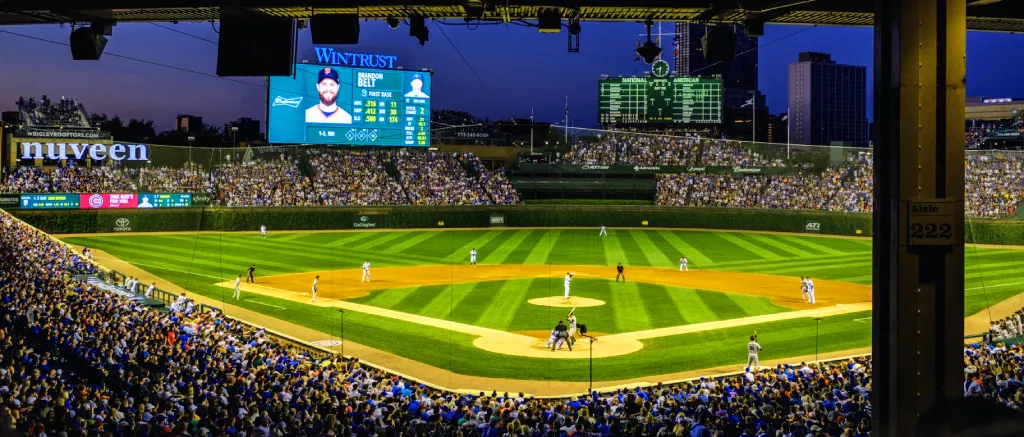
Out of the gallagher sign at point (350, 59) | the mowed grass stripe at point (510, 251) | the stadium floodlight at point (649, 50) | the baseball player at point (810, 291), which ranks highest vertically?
the gallagher sign at point (350, 59)

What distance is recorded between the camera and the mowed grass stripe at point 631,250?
141 feet

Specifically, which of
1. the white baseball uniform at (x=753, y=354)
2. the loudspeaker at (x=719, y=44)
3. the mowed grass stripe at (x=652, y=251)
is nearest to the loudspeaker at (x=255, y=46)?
the loudspeaker at (x=719, y=44)

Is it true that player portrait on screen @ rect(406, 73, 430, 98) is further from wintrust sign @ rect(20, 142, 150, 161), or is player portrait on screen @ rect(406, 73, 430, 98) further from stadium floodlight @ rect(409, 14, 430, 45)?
stadium floodlight @ rect(409, 14, 430, 45)

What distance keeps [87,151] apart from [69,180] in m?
3.87

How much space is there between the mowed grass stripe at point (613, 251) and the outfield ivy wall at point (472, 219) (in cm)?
678

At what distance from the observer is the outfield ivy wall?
1832 inches

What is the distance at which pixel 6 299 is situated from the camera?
16609mm

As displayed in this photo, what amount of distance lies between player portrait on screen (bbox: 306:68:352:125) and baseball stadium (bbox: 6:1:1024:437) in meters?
0.21

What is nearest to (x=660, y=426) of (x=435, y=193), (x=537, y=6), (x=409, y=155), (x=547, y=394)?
(x=537, y=6)

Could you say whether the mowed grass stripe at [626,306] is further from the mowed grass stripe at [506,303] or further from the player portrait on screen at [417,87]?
the player portrait on screen at [417,87]

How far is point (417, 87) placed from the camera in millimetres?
57906

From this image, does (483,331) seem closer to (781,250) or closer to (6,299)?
(6,299)

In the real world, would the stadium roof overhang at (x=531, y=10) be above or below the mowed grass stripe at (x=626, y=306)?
above

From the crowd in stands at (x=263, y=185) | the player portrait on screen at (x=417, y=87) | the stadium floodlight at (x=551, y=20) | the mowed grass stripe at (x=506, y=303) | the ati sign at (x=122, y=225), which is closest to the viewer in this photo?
the stadium floodlight at (x=551, y=20)
